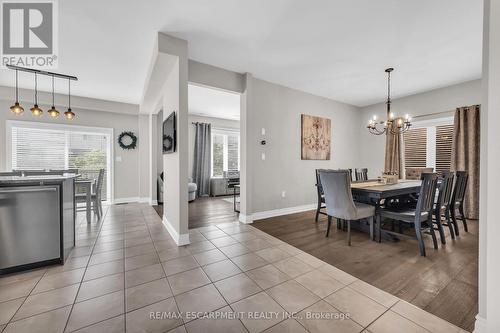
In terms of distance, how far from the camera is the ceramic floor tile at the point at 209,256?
7.37ft

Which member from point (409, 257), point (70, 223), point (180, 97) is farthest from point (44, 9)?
point (409, 257)

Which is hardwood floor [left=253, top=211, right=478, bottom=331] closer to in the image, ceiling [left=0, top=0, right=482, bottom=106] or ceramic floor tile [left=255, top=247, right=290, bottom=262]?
ceramic floor tile [left=255, top=247, right=290, bottom=262]

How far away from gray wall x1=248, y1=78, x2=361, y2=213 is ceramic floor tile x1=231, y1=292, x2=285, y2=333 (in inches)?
87.6

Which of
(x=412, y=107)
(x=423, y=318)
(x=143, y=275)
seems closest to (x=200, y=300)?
(x=143, y=275)

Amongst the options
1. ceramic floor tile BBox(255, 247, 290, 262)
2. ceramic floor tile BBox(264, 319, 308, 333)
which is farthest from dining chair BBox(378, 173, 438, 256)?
ceramic floor tile BBox(264, 319, 308, 333)

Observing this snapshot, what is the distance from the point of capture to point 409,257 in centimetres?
232

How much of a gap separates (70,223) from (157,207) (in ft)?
8.36

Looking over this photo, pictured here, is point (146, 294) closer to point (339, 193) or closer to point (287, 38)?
point (339, 193)

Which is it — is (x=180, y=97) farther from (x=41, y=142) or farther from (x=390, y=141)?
(x=390, y=141)

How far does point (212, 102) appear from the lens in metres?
5.35

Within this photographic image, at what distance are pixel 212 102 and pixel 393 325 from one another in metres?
5.25

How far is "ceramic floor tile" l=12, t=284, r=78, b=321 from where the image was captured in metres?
1.47

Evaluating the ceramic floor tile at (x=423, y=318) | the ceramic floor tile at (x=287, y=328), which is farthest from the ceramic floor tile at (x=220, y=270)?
the ceramic floor tile at (x=423, y=318)

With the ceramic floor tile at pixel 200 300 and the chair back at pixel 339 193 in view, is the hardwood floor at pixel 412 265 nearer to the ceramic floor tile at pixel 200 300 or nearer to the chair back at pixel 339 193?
the chair back at pixel 339 193
